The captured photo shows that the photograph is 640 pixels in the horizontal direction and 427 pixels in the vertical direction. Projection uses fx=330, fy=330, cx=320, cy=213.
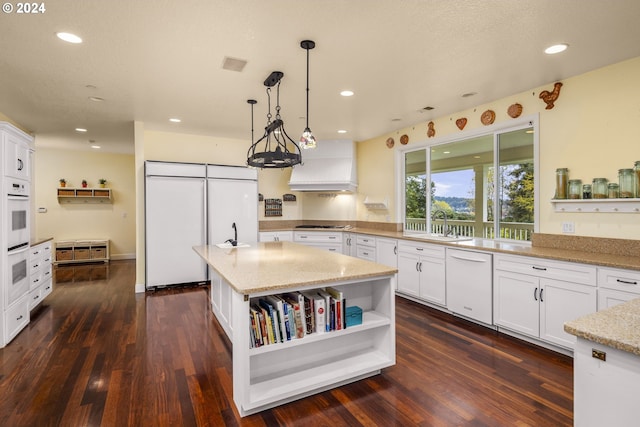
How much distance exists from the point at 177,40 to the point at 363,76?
5.49 ft

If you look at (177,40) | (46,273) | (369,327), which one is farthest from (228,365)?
(46,273)

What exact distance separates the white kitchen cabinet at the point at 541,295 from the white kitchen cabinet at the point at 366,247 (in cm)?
199

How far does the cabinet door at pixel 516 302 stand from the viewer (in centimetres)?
302

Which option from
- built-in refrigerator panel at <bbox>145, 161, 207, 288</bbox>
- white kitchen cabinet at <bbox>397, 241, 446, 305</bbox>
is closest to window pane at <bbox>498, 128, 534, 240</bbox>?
white kitchen cabinet at <bbox>397, 241, 446, 305</bbox>

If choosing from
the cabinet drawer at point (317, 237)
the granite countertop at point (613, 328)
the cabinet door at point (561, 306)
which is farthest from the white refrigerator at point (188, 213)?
the granite countertop at point (613, 328)

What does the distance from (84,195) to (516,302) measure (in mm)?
8637

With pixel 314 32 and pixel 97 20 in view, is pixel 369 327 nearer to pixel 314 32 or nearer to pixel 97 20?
pixel 314 32

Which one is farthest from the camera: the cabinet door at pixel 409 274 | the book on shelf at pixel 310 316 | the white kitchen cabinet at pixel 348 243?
the white kitchen cabinet at pixel 348 243

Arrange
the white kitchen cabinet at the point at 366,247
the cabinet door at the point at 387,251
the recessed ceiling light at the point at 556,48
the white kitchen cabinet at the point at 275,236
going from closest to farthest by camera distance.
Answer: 1. the recessed ceiling light at the point at 556,48
2. the cabinet door at the point at 387,251
3. the white kitchen cabinet at the point at 366,247
4. the white kitchen cabinet at the point at 275,236

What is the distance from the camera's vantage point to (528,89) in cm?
354

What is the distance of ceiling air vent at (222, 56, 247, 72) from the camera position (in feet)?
9.28

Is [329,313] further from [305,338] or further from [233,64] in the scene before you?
[233,64]

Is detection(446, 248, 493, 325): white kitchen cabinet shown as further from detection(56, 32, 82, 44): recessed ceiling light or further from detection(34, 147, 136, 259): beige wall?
detection(34, 147, 136, 259): beige wall
